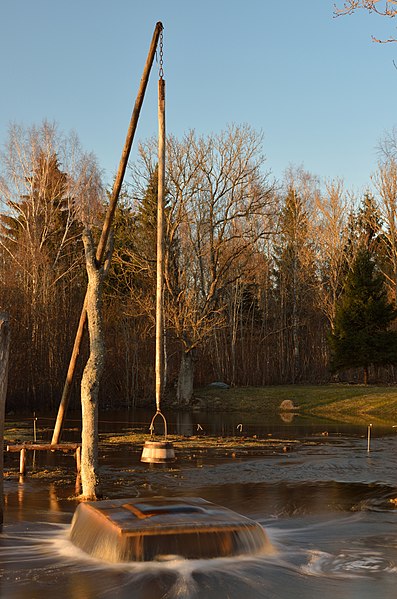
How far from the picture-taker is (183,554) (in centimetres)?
973

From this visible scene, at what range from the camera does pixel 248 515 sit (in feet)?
42.8

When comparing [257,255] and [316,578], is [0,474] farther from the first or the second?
[257,255]

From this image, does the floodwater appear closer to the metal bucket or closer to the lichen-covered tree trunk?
the lichen-covered tree trunk

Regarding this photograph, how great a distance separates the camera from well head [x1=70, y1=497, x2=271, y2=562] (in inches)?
382

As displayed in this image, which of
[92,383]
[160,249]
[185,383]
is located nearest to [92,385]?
[92,383]

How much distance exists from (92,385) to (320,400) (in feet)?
93.8

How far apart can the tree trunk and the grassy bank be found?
1077mm

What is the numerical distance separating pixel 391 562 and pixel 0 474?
5671 mm

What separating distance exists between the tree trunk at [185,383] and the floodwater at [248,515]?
64.5ft

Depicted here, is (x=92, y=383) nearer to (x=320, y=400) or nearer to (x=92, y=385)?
(x=92, y=385)

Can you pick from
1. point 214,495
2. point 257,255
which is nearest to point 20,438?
point 214,495

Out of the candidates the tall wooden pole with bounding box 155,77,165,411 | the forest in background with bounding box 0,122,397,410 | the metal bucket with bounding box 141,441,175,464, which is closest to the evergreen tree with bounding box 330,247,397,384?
the forest in background with bounding box 0,122,397,410

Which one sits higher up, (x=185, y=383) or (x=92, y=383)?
(x=185, y=383)

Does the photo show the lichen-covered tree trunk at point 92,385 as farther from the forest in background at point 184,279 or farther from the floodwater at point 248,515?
the forest in background at point 184,279
